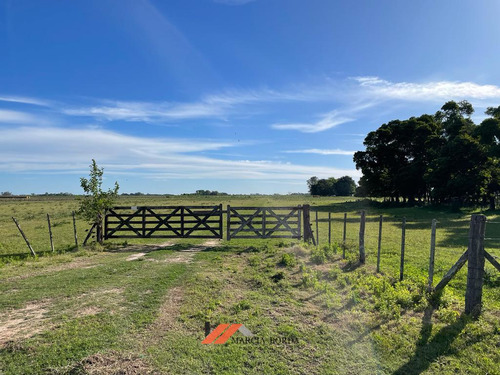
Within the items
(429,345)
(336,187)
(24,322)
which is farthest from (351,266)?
(336,187)

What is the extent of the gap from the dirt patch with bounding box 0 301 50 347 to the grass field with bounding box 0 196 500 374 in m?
0.02

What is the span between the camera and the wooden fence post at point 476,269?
642cm

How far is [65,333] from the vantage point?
5.60m

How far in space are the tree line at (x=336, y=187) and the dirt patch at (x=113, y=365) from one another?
453ft

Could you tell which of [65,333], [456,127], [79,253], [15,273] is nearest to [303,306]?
[65,333]

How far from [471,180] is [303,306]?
3602cm

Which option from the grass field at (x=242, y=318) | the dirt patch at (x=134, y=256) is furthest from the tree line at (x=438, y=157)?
the dirt patch at (x=134, y=256)

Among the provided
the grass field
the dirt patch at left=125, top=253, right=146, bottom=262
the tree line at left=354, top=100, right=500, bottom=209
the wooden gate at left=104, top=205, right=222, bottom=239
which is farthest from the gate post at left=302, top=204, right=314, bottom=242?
the tree line at left=354, top=100, right=500, bottom=209

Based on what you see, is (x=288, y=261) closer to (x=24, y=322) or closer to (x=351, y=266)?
(x=351, y=266)

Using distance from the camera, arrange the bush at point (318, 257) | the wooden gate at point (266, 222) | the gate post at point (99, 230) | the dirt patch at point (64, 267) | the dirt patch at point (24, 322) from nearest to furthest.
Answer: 1. the dirt patch at point (24, 322)
2. the dirt patch at point (64, 267)
3. the bush at point (318, 257)
4. the wooden gate at point (266, 222)
5. the gate post at point (99, 230)

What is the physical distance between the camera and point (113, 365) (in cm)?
454

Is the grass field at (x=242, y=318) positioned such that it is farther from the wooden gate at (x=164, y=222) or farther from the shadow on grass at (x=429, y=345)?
the wooden gate at (x=164, y=222)

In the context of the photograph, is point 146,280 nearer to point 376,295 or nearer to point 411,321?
point 376,295

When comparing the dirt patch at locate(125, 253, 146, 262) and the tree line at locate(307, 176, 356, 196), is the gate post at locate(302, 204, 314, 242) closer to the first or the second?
the dirt patch at locate(125, 253, 146, 262)
